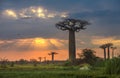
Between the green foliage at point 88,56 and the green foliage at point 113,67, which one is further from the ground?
the green foliage at point 88,56

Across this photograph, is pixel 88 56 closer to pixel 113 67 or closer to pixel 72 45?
pixel 72 45

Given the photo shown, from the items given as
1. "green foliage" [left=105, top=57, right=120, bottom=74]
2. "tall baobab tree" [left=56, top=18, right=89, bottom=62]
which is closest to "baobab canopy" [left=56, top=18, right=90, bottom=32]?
"tall baobab tree" [left=56, top=18, right=89, bottom=62]

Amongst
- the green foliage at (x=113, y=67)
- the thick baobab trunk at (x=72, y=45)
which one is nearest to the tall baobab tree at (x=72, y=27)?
the thick baobab trunk at (x=72, y=45)

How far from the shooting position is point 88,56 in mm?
60719

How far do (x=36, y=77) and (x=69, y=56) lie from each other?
43209 millimetres

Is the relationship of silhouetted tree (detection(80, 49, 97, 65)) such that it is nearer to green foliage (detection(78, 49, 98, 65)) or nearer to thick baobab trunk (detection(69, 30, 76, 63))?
green foliage (detection(78, 49, 98, 65))

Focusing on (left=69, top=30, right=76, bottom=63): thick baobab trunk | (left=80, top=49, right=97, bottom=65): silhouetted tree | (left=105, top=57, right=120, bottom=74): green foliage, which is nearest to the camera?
(left=105, top=57, right=120, bottom=74): green foliage

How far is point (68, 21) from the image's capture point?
221 feet

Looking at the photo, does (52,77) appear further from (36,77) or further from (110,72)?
(110,72)

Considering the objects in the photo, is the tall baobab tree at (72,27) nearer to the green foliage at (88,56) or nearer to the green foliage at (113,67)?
the green foliage at (88,56)

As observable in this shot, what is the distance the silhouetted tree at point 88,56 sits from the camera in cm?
5955

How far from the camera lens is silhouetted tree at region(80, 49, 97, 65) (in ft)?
195

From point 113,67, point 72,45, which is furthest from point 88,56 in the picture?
point 113,67

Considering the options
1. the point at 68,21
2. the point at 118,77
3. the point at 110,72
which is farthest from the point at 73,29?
the point at 118,77
